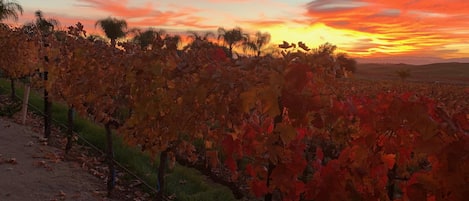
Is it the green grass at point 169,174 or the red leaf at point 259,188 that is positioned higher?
the red leaf at point 259,188

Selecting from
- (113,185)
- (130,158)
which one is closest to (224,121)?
(113,185)

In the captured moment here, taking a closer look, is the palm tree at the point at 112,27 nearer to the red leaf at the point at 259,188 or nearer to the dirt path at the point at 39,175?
the dirt path at the point at 39,175

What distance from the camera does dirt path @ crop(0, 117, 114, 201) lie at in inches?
261

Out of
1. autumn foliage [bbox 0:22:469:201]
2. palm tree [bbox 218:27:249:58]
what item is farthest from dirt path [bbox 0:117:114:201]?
palm tree [bbox 218:27:249:58]

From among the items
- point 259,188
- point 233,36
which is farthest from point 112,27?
point 259,188

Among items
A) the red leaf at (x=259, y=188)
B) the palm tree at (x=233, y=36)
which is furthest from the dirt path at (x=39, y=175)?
the palm tree at (x=233, y=36)

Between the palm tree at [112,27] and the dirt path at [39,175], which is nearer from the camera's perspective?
the dirt path at [39,175]

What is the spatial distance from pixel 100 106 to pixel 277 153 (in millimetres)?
4215

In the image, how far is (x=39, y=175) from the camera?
7371 mm

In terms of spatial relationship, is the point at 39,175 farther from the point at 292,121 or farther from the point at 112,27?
the point at 112,27

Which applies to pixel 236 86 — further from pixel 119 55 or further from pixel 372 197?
pixel 119 55

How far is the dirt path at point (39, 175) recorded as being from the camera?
663cm

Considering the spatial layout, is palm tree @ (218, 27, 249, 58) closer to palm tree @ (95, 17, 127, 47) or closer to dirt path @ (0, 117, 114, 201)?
palm tree @ (95, 17, 127, 47)

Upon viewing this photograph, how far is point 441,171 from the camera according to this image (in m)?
2.13
